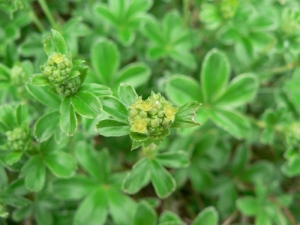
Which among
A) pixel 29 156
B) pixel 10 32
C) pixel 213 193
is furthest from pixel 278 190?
pixel 10 32

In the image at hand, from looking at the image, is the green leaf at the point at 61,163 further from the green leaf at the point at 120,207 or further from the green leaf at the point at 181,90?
the green leaf at the point at 181,90

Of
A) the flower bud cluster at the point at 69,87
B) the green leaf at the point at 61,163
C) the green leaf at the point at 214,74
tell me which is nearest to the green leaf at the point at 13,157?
the green leaf at the point at 61,163

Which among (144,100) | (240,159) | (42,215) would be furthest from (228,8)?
(42,215)

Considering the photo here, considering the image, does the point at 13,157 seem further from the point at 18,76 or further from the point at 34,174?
the point at 18,76

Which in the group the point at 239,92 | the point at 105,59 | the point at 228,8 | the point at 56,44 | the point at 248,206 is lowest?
the point at 248,206

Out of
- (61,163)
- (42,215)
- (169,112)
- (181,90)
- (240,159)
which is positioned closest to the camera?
(169,112)

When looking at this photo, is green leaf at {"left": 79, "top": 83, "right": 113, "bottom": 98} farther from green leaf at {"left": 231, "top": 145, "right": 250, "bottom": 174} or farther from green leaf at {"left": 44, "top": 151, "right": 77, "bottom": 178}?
green leaf at {"left": 231, "top": 145, "right": 250, "bottom": 174}

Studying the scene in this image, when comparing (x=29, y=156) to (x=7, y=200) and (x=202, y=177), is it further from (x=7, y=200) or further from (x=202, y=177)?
(x=202, y=177)
